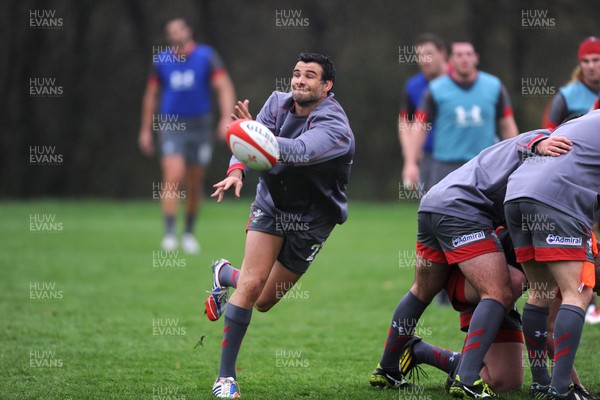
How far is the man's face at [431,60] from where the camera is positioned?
32.2 feet

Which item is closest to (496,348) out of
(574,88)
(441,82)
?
(574,88)

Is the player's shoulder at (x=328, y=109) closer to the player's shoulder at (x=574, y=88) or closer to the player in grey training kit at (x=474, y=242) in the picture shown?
the player in grey training kit at (x=474, y=242)

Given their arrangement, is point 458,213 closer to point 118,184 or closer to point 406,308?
point 406,308

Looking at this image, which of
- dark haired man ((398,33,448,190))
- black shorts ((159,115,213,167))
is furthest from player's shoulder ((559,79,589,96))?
black shorts ((159,115,213,167))

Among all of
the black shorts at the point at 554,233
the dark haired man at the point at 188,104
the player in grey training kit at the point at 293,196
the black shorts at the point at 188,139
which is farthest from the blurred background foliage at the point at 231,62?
the black shorts at the point at 554,233

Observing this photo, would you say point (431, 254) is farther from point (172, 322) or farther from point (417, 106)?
point (417, 106)

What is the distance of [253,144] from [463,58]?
164 inches

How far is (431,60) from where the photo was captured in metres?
9.84

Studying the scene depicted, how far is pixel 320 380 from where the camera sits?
585 cm

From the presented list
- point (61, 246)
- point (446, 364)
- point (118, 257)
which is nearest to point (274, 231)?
point (446, 364)

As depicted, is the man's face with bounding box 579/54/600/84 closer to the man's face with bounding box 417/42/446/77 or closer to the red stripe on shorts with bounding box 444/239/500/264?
the man's face with bounding box 417/42/446/77

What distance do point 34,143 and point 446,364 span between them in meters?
14.7

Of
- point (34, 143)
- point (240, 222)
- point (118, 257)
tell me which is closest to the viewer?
point (118, 257)

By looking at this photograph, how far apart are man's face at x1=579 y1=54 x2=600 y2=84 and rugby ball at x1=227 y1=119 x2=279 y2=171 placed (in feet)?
12.2
